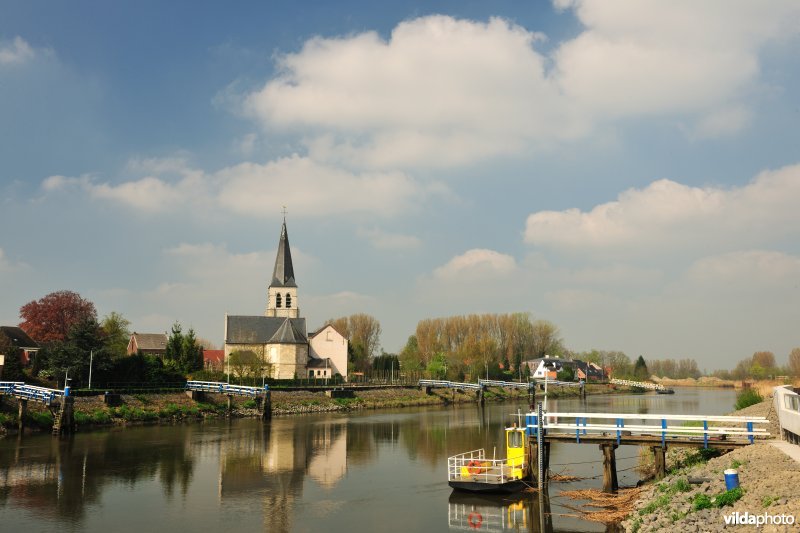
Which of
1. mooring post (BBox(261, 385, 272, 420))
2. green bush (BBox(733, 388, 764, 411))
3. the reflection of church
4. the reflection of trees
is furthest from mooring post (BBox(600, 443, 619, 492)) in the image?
mooring post (BBox(261, 385, 272, 420))

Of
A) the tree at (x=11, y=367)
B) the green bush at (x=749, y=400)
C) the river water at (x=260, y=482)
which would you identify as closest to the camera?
the river water at (x=260, y=482)

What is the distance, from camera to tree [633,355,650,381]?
140125 mm

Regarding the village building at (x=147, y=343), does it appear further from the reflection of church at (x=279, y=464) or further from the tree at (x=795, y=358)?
the tree at (x=795, y=358)

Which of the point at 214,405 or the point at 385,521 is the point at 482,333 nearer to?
the point at 214,405

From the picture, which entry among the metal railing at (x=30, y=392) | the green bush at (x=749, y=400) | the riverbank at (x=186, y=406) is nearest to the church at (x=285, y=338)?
the riverbank at (x=186, y=406)

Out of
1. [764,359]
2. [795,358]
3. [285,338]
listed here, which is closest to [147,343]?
[285,338]

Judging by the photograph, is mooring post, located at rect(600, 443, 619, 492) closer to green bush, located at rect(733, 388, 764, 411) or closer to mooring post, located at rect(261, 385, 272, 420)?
green bush, located at rect(733, 388, 764, 411)

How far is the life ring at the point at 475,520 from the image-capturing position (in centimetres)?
1969

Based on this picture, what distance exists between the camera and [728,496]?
50.6ft

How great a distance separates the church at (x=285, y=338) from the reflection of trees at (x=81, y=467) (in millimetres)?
36788

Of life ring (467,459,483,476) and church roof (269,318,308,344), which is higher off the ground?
church roof (269,318,308,344)

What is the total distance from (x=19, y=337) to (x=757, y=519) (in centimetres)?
8045

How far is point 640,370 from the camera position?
5699 inches

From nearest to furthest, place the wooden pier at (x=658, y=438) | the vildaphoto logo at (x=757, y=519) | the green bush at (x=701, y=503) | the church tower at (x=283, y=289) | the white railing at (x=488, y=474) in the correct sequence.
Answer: the vildaphoto logo at (x=757, y=519), the green bush at (x=701, y=503), the wooden pier at (x=658, y=438), the white railing at (x=488, y=474), the church tower at (x=283, y=289)
